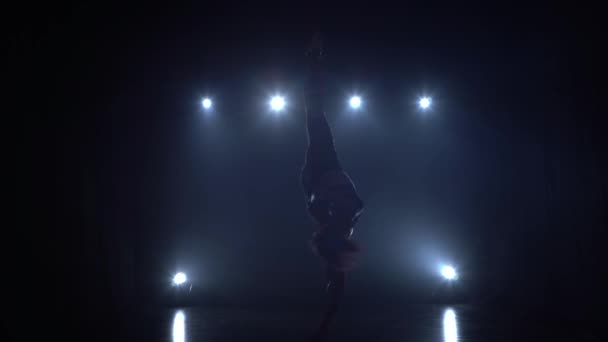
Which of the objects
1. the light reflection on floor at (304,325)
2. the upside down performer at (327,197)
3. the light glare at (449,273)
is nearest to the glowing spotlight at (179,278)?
the light reflection on floor at (304,325)

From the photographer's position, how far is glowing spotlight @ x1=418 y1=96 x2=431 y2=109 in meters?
8.69

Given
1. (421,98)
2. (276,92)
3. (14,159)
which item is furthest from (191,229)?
(421,98)

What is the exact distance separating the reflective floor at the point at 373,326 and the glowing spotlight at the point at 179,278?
1.26 meters

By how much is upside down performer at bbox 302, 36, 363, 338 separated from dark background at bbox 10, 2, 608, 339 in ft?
8.93

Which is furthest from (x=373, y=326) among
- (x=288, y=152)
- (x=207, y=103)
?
(x=207, y=103)

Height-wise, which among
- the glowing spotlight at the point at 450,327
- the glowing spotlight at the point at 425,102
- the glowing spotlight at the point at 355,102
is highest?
the glowing spotlight at the point at 355,102

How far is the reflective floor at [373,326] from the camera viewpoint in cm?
470

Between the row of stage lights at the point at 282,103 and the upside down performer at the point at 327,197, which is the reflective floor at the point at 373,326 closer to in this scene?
the upside down performer at the point at 327,197

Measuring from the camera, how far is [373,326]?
5566mm

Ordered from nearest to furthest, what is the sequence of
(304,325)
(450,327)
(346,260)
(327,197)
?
(346,260) < (327,197) < (450,327) < (304,325)

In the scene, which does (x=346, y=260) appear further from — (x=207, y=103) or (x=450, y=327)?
(x=207, y=103)

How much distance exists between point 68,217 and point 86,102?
170cm

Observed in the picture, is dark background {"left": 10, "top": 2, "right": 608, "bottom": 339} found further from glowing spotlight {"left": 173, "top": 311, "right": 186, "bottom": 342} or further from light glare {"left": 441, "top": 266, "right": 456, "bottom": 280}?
glowing spotlight {"left": 173, "top": 311, "right": 186, "bottom": 342}

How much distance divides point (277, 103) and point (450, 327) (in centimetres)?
516
